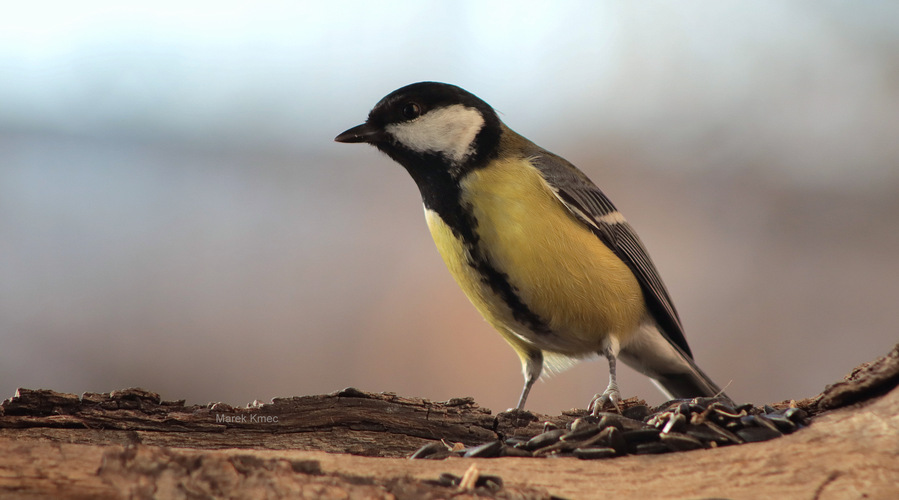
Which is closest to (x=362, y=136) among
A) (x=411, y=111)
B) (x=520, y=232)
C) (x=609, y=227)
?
(x=411, y=111)

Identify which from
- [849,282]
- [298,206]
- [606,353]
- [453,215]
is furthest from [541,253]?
[849,282]

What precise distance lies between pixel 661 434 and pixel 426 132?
3.64ft

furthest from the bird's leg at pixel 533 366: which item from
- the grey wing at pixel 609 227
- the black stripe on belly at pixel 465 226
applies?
the grey wing at pixel 609 227

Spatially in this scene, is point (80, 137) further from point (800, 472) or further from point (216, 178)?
point (800, 472)

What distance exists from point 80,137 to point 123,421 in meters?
2.64

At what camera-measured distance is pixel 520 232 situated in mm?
1906

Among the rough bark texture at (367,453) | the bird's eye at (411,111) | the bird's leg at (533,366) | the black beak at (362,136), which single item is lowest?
the rough bark texture at (367,453)

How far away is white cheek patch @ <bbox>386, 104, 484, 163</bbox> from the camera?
2.03m

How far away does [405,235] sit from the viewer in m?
3.84

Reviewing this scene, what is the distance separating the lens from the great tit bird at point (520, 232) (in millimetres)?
1929

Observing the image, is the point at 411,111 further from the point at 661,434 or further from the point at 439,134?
the point at 661,434

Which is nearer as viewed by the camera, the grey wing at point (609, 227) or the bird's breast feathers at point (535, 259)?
the bird's breast feathers at point (535, 259)

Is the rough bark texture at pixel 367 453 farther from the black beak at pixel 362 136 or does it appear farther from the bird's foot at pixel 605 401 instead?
the black beak at pixel 362 136

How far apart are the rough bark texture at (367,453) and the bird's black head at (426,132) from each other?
27.5 inches
